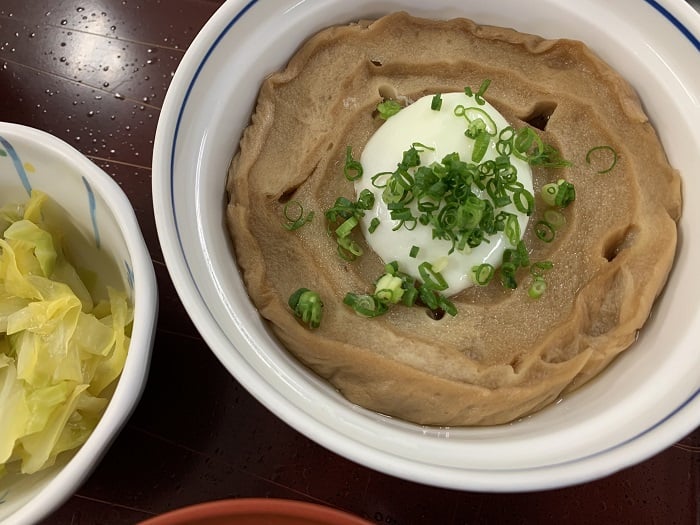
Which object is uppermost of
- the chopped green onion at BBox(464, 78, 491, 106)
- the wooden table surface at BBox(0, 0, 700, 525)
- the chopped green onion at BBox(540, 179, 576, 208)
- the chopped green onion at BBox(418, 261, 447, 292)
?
the chopped green onion at BBox(464, 78, 491, 106)

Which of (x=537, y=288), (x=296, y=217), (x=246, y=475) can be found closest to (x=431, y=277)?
(x=537, y=288)

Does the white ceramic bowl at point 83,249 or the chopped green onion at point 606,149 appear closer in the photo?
the white ceramic bowl at point 83,249

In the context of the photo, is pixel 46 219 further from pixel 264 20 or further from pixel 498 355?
pixel 498 355

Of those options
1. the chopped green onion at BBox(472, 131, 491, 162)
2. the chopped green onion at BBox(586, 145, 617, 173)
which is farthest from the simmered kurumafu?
the chopped green onion at BBox(472, 131, 491, 162)

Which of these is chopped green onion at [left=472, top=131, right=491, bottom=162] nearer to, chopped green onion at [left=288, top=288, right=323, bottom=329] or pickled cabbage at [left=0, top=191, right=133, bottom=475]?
chopped green onion at [left=288, top=288, right=323, bottom=329]

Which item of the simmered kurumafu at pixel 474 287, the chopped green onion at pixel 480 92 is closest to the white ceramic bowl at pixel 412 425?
the simmered kurumafu at pixel 474 287

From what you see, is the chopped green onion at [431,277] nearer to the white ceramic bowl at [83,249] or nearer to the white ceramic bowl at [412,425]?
the white ceramic bowl at [412,425]

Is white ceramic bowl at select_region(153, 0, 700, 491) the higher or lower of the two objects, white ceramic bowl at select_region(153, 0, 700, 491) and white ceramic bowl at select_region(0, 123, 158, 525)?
the higher
